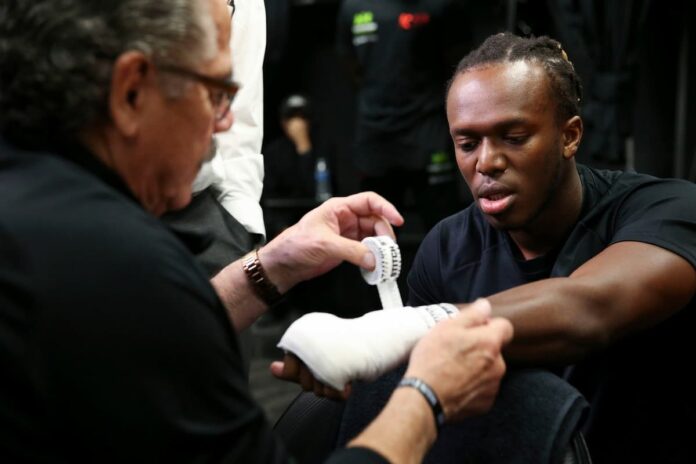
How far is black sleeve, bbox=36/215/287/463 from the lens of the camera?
83cm

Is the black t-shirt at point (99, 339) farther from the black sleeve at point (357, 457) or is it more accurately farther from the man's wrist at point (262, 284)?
the man's wrist at point (262, 284)

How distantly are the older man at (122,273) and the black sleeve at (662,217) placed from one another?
1.65 feet

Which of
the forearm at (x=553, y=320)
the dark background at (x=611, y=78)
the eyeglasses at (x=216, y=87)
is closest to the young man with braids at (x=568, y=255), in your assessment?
the forearm at (x=553, y=320)

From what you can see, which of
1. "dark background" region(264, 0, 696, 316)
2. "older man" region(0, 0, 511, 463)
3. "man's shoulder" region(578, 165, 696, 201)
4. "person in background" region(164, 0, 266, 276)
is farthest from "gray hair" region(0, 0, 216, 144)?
"dark background" region(264, 0, 696, 316)

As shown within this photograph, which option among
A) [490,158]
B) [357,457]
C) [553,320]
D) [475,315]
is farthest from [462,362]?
[490,158]

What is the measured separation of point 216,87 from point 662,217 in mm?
871

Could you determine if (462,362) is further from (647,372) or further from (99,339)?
(647,372)

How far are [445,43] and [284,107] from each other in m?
1.96

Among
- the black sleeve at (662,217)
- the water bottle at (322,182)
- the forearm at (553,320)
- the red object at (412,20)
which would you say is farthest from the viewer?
the water bottle at (322,182)

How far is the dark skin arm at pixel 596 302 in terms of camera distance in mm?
1352

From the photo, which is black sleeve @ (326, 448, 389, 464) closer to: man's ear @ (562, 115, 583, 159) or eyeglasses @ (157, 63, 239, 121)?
eyeglasses @ (157, 63, 239, 121)

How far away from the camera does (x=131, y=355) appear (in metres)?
0.85

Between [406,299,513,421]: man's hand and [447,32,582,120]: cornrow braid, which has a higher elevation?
[447,32,582,120]: cornrow braid

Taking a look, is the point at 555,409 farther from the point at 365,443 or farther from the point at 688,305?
the point at 688,305
